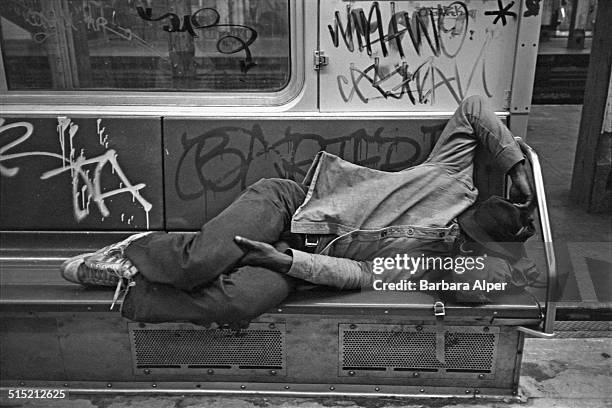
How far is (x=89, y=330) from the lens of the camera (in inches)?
101

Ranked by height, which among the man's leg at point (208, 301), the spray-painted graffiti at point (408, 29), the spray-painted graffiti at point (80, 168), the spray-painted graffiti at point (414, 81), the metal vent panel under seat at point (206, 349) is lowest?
the metal vent panel under seat at point (206, 349)

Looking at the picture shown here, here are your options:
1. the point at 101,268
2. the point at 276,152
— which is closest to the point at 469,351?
the point at 276,152

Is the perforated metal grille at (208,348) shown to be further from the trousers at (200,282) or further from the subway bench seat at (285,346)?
the trousers at (200,282)

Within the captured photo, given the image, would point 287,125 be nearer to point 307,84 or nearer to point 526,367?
point 307,84

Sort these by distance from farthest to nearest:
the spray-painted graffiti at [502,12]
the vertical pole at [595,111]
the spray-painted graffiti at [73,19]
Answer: the vertical pole at [595,111], the spray-painted graffiti at [73,19], the spray-painted graffiti at [502,12]

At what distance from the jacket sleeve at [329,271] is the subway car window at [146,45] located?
1.01m

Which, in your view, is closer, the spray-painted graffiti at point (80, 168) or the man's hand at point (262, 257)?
the man's hand at point (262, 257)

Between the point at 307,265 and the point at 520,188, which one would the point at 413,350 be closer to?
the point at 307,265

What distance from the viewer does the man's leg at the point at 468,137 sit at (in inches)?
109

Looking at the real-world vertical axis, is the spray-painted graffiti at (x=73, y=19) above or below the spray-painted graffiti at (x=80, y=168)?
above

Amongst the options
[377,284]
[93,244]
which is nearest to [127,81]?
[93,244]

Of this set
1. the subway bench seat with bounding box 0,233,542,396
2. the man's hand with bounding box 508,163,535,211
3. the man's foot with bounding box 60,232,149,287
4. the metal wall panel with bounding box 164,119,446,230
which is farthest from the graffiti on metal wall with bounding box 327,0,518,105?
the man's foot with bounding box 60,232,149,287

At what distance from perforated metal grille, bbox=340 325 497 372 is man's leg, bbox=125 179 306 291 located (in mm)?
551

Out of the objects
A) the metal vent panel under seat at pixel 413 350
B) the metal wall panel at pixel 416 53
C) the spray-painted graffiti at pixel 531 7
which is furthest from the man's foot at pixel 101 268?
the spray-painted graffiti at pixel 531 7
